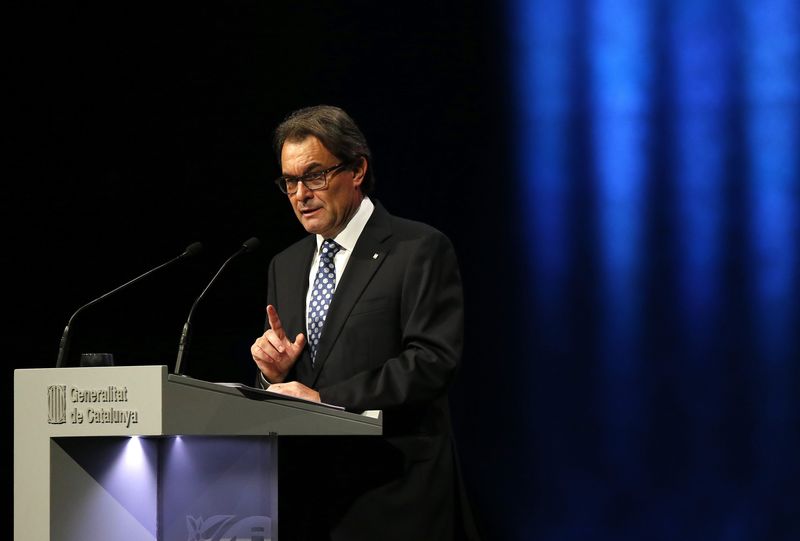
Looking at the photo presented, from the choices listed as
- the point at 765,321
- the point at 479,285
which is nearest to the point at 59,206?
the point at 479,285

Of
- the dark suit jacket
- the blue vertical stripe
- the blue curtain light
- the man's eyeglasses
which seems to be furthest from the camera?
the blue vertical stripe

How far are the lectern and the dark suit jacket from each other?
0.97 feet

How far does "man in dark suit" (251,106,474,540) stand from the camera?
8.36 ft

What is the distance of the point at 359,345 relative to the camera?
270cm

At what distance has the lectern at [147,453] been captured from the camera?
2016mm

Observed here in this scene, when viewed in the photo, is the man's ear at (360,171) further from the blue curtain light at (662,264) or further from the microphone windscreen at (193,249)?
the blue curtain light at (662,264)

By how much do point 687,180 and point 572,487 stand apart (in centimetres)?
117

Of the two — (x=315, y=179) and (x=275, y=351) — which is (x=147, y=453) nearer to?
(x=275, y=351)

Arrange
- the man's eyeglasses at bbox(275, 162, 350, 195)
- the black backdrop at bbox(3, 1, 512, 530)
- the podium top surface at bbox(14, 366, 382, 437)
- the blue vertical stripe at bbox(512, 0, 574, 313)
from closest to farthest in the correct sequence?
the podium top surface at bbox(14, 366, 382, 437) → the man's eyeglasses at bbox(275, 162, 350, 195) → the blue vertical stripe at bbox(512, 0, 574, 313) → the black backdrop at bbox(3, 1, 512, 530)

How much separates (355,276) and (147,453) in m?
0.78

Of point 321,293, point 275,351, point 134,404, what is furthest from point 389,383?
point 134,404

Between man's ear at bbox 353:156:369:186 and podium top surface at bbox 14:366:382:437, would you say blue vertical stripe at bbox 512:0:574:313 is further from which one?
podium top surface at bbox 14:366:382:437

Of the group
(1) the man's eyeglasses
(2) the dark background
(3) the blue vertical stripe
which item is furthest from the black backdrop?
(1) the man's eyeglasses

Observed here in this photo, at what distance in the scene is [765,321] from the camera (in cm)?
378
